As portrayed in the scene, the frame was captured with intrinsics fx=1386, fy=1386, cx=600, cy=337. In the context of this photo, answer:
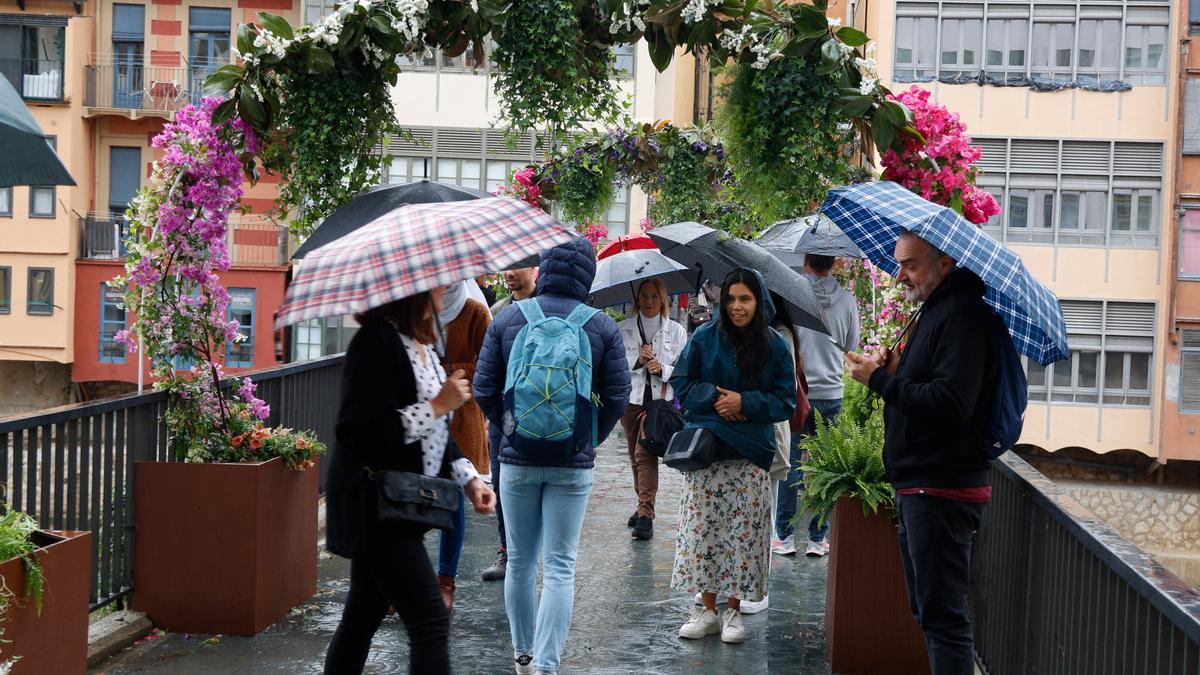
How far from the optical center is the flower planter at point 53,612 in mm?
4902

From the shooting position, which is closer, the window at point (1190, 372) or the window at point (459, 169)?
the window at point (1190, 372)

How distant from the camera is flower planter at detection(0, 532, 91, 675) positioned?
490cm

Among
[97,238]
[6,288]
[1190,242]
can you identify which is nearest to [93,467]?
[1190,242]

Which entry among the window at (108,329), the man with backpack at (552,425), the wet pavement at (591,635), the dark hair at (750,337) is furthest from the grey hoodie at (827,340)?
the window at (108,329)

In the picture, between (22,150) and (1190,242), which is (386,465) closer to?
(22,150)

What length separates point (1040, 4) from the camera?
32875 millimetres

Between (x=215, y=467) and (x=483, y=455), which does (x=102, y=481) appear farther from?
(x=483, y=455)

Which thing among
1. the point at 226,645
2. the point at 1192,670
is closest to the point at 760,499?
the point at 226,645

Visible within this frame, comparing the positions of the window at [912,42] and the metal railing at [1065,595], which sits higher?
the window at [912,42]

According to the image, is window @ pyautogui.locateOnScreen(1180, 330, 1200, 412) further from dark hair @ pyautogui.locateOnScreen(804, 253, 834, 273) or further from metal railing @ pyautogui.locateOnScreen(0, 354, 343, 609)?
metal railing @ pyautogui.locateOnScreen(0, 354, 343, 609)

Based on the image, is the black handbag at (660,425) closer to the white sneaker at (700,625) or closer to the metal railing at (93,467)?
the white sneaker at (700,625)

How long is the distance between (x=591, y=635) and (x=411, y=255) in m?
3.42

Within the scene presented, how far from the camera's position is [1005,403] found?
5.11 m

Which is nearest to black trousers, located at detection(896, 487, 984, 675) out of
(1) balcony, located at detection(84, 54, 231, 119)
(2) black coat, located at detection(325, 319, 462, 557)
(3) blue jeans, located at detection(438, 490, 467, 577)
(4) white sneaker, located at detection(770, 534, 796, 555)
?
(2) black coat, located at detection(325, 319, 462, 557)
